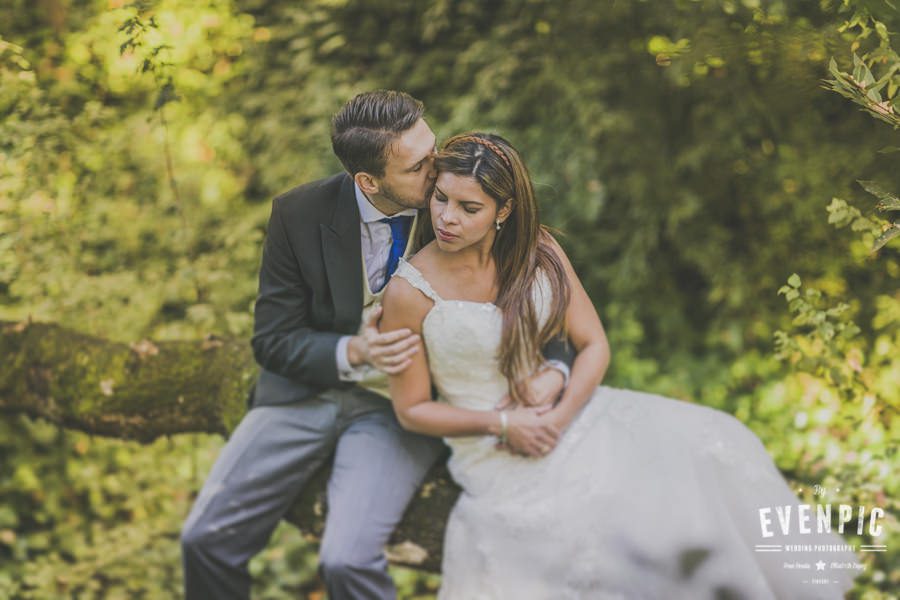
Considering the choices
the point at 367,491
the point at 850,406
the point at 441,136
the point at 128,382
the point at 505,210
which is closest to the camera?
the point at 505,210

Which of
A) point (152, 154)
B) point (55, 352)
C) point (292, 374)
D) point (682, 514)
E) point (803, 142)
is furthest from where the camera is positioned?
point (152, 154)

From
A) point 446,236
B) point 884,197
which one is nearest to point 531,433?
point 446,236

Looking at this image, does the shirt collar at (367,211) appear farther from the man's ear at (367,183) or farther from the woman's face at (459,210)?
the woman's face at (459,210)

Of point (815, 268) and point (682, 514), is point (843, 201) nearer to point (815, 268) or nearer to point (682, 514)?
point (682, 514)

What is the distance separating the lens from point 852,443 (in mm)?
3359

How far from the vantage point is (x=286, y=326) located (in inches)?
99.6

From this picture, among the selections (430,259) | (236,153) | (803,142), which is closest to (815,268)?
(803,142)

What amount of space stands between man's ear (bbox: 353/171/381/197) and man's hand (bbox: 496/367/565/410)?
2.45 feet

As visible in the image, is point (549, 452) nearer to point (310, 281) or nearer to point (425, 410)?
point (425, 410)

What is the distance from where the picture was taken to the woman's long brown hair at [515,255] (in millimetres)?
2150

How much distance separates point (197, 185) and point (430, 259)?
2.79 m

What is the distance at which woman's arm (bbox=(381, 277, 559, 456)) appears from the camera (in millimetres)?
2236

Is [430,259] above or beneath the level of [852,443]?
above

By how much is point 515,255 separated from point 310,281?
26.5 inches
